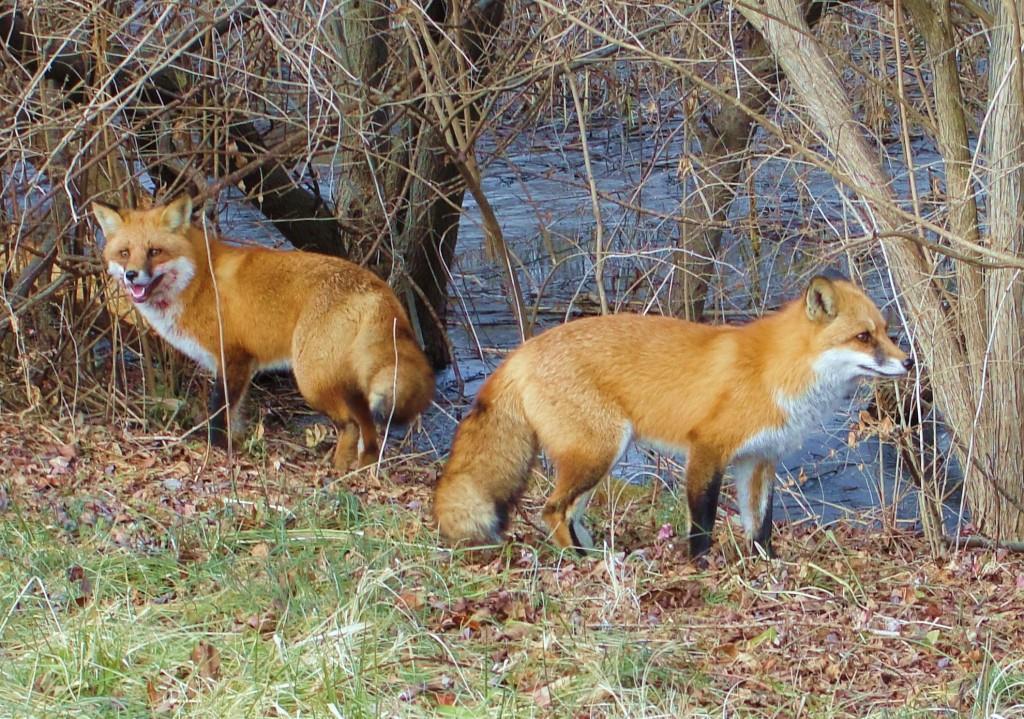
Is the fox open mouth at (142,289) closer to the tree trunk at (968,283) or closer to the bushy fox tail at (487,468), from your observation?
the bushy fox tail at (487,468)

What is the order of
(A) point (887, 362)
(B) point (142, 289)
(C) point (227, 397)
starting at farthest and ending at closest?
(C) point (227, 397), (B) point (142, 289), (A) point (887, 362)

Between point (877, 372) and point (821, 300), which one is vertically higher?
point (821, 300)

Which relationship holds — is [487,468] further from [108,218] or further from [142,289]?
[108,218]

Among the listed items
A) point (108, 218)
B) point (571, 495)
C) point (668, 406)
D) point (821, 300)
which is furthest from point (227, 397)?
point (821, 300)

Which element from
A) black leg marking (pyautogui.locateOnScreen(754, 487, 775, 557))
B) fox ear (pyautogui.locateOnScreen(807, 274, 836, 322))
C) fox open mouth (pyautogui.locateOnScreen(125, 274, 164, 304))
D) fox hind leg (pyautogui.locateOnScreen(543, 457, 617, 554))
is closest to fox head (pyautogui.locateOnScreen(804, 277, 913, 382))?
fox ear (pyautogui.locateOnScreen(807, 274, 836, 322))

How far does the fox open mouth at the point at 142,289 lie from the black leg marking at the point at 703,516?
381cm

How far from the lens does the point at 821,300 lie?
596 centimetres

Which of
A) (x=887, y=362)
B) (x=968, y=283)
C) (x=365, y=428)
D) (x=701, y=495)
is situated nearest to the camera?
(x=887, y=362)

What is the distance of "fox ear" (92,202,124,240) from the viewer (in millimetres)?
8102

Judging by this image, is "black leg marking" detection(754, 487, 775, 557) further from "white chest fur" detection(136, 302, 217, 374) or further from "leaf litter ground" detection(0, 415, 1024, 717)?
"white chest fur" detection(136, 302, 217, 374)

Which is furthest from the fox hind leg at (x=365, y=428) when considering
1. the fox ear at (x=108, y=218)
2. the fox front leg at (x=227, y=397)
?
the fox ear at (x=108, y=218)

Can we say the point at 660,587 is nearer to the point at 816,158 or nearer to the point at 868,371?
the point at 868,371

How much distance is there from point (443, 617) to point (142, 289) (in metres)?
3.96

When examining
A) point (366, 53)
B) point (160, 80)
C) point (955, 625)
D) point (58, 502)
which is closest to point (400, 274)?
point (366, 53)
